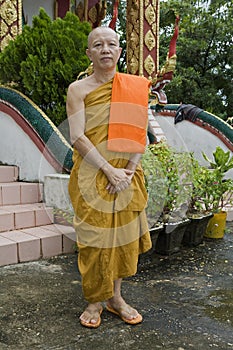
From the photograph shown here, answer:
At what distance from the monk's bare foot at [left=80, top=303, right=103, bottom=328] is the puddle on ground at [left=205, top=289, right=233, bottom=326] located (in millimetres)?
708

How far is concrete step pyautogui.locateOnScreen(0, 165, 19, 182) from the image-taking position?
4752 mm

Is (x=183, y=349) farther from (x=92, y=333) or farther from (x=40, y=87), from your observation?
(x=40, y=87)

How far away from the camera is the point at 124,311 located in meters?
2.51

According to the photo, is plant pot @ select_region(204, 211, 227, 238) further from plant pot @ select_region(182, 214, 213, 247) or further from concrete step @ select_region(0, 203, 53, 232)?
concrete step @ select_region(0, 203, 53, 232)

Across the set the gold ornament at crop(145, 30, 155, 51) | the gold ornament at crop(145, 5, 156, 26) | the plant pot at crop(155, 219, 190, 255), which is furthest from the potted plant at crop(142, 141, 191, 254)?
the gold ornament at crop(145, 5, 156, 26)

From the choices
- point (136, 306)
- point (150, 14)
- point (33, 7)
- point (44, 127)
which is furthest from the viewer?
point (33, 7)

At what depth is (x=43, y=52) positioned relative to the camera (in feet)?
16.5

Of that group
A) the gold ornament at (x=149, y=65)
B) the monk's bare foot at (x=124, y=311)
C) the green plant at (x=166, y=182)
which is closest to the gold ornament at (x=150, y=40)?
the gold ornament at (x=149, y=65)

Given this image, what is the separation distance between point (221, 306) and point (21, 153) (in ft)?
9.82

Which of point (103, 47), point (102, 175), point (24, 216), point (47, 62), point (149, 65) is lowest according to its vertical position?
point (24, 216)

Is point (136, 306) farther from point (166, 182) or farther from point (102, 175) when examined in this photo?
point (166, 182)

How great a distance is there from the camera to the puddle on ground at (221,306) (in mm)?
2594

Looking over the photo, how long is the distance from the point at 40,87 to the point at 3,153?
3.01ft

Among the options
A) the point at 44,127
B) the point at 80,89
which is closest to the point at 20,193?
the point at 44,127
